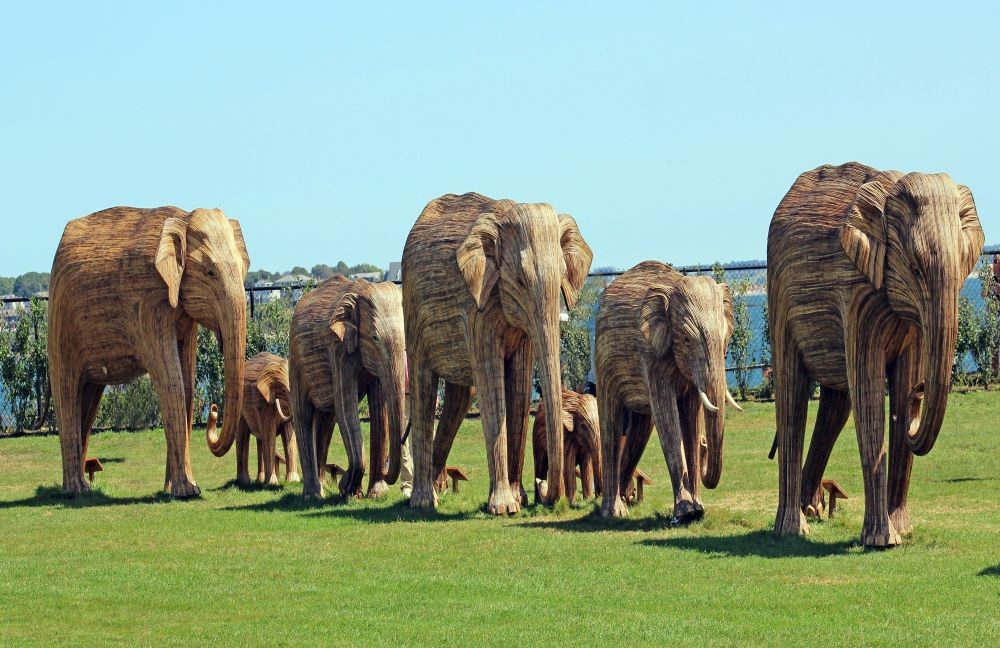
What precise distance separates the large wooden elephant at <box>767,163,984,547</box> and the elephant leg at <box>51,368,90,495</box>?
10589 millimetres

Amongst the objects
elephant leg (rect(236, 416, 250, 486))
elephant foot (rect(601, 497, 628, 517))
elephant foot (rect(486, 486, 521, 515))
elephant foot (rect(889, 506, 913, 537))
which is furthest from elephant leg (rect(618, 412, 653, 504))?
elephant leg (rect(236, 416, 250, 486))

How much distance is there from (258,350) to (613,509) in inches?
666

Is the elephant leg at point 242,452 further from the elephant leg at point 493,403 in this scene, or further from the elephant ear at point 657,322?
the elephant ear at point 657,322

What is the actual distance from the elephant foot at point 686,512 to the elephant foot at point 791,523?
110 cm

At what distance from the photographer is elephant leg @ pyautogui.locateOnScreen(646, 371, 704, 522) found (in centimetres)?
1834

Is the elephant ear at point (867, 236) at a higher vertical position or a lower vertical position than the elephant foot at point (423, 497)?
higher

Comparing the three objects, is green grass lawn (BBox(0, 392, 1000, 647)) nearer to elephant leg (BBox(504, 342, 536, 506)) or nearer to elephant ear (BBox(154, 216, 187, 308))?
elephant leg (BBox(504, 342, 536, 506))

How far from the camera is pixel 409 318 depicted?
20.9 meters

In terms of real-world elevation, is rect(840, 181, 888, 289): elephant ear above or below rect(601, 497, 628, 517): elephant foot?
above

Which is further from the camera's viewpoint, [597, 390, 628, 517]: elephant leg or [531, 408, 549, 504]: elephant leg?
[531, 408, 549, 504]: elephant leg

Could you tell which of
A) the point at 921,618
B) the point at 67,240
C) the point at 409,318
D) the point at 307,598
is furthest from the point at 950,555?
the point at 67,240

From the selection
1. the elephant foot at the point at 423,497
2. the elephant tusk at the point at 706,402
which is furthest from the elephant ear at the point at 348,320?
the elephant tusk at the point at 706,402

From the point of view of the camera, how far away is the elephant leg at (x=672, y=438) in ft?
60.2

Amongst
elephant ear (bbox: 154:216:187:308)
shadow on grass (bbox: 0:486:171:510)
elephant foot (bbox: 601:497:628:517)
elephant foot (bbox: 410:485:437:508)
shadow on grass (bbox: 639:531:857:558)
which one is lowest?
shadow on grass (bbox: 639:531:857:558)
